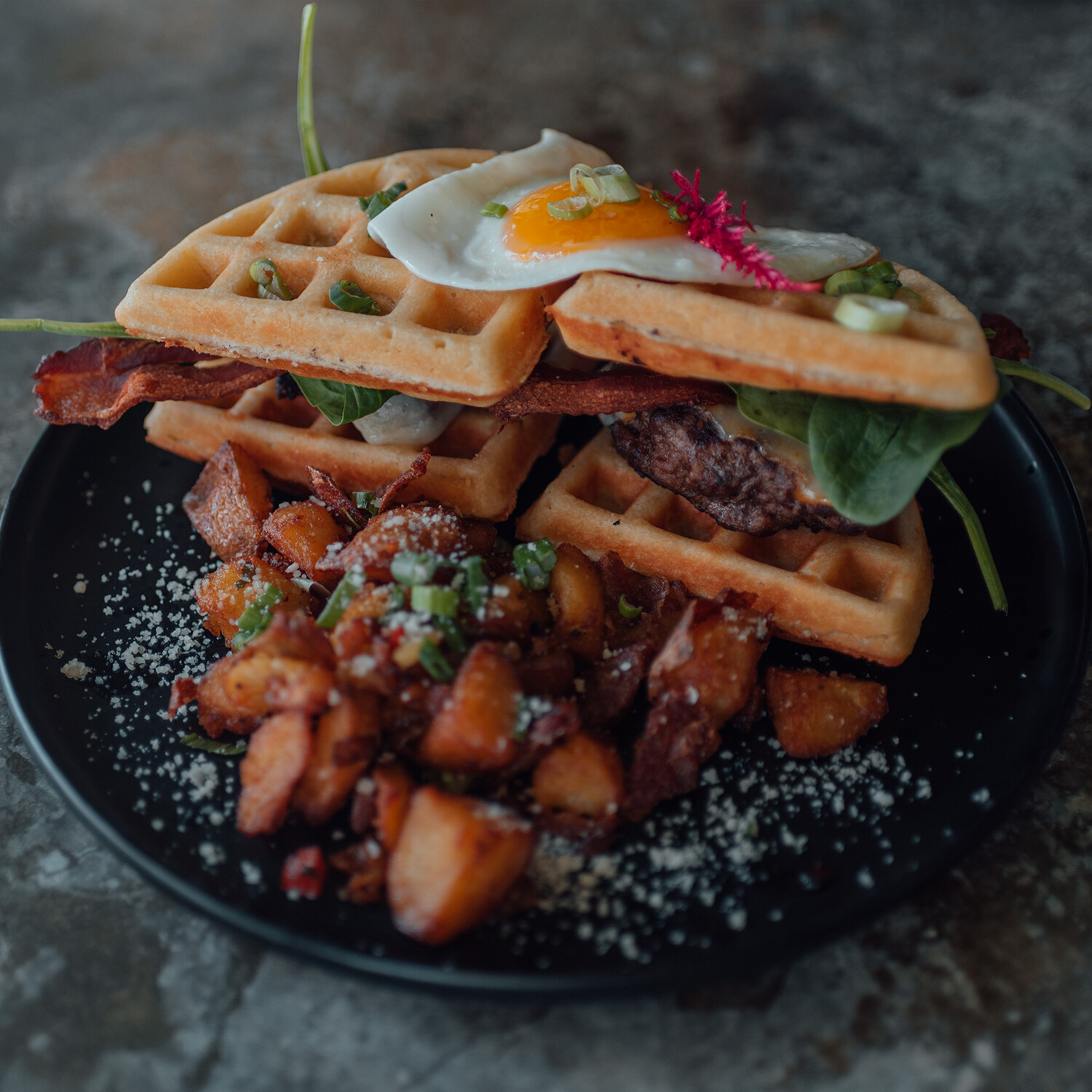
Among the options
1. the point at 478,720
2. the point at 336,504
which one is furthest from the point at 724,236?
the point at 478,720

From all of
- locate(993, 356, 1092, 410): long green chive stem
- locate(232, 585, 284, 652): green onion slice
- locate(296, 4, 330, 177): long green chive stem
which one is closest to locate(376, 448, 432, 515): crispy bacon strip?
locate(232, 585, 284, 652): green onion slice

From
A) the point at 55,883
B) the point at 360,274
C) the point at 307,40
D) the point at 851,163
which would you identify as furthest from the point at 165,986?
the point at 851,163

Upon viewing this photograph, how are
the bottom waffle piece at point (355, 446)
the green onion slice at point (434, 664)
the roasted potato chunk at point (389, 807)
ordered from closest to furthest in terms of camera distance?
1. the roasted potato chunk at point (389, 807)
2. the green onion slice at point (434, 664)
3. the bottom waffle piece at point (355, 446)

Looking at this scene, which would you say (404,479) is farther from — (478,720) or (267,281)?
(478,720)

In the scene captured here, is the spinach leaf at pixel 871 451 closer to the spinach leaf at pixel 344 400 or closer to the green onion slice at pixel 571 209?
the green onion slice at pixel 571 209

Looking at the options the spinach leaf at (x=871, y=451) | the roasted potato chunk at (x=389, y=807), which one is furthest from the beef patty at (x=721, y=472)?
the roasted potato chunk at (x=389, y=807)

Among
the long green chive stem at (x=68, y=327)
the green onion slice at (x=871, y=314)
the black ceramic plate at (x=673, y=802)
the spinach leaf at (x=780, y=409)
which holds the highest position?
the green onion slice at (x=871, y=314)
